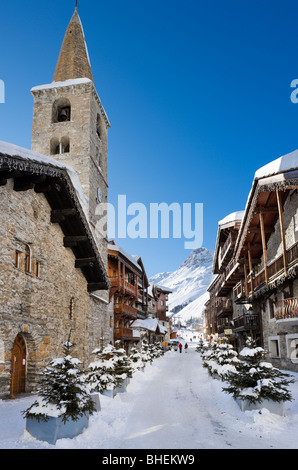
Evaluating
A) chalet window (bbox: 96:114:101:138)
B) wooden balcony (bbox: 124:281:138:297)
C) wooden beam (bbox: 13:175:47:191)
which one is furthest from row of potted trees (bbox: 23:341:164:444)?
chalet window (bbox: 96:114:101:138)

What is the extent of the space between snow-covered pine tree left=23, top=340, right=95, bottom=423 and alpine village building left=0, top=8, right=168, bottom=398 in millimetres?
3448

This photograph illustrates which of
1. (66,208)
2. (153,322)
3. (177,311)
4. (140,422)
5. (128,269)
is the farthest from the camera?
(177,311)

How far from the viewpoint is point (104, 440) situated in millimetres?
6738

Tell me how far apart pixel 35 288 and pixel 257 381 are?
24.2 ft

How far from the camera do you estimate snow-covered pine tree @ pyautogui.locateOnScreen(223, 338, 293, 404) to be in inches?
324

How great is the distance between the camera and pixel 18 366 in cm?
1133

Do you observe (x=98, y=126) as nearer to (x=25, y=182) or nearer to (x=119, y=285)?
(x=119, y=285)

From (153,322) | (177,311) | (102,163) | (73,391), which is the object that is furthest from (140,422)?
(177,311)

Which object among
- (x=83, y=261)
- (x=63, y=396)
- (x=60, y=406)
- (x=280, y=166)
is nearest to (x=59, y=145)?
(x=83, y=261)

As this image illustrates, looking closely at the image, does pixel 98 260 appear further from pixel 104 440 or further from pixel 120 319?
pixel 120 319

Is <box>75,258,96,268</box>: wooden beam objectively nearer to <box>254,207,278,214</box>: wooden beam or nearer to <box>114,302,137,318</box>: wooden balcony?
<box>254,207,278,214</box>: wooden beam

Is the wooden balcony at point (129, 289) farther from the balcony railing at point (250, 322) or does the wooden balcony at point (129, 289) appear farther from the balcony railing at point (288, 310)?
the balcony railing at point (288, 310)

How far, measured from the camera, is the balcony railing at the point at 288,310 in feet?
43.1

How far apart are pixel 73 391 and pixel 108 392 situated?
487cm
